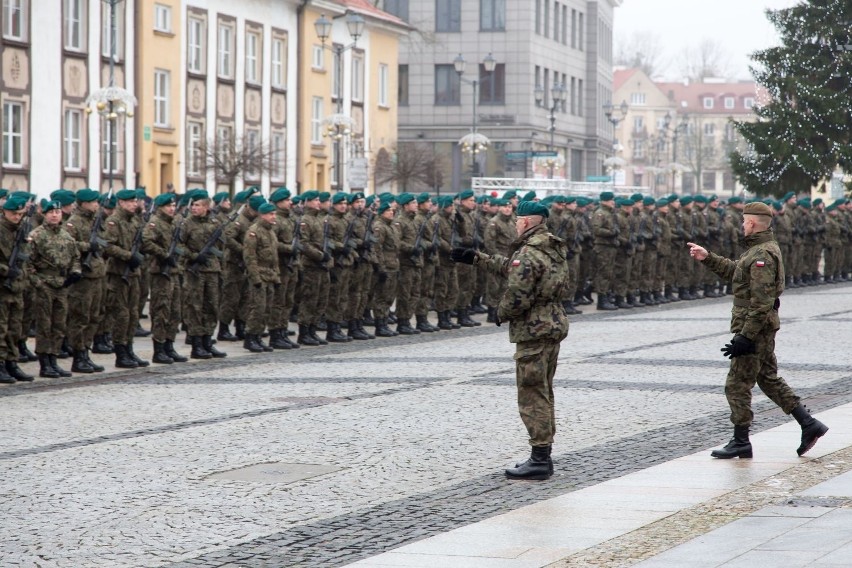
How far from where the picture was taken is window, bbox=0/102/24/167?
37.4 metres

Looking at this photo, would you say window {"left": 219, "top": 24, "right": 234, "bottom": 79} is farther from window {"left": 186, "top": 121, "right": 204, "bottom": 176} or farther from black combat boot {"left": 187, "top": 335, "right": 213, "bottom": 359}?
black combat boot {"left": 187, "top": 335, "right": 213, "bottom": 359}

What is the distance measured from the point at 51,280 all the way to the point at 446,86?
66.3 m

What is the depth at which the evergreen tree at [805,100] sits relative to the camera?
1797 inches

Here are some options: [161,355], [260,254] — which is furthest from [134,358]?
[260,254]

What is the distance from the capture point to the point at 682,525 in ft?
28.2

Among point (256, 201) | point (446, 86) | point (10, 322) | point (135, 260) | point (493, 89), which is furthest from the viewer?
point (446, 86)

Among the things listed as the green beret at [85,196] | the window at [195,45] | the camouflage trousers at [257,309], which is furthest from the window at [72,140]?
the green beret at [85,196]

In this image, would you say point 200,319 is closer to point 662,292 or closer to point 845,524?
point 845,524

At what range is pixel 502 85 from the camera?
8194 centimetres

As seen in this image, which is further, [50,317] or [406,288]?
[406,288]

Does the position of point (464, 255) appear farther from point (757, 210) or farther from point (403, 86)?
point (403, 86)

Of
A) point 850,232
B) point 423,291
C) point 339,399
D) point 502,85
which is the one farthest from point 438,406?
point 502,85

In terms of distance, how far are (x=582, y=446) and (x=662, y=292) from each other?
20881 mm

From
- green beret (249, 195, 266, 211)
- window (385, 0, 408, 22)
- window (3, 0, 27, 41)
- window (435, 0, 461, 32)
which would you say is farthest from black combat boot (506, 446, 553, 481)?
window (385, 0, 408, 22)
